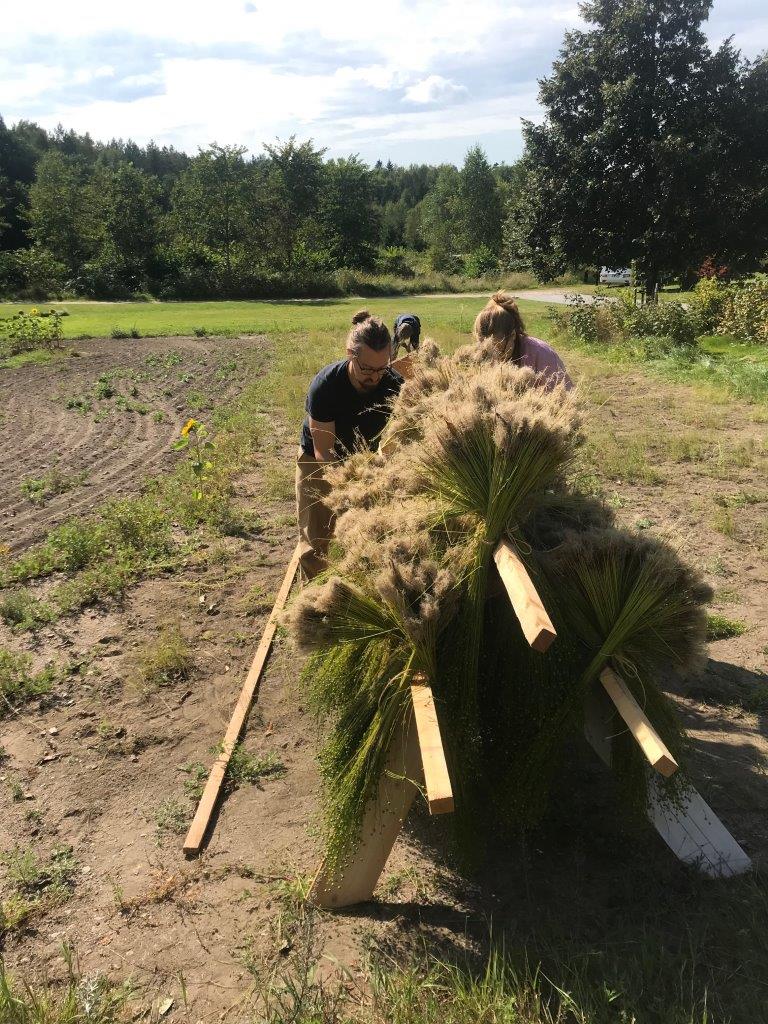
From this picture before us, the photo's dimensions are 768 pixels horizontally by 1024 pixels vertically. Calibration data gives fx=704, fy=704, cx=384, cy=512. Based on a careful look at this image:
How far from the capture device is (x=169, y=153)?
11381 cm

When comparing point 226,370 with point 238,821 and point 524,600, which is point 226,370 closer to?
point 238,821

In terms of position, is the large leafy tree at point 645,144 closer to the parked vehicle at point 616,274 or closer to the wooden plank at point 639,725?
the parked vehicle at point 616,274

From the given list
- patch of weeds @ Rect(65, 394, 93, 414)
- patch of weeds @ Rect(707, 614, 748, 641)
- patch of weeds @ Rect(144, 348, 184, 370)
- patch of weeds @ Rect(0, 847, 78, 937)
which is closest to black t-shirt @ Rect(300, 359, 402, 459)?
patch of weeds @ Rect(0, 847, 78, 937)

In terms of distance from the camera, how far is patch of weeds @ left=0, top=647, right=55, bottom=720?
464cm

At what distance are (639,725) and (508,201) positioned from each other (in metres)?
30.2

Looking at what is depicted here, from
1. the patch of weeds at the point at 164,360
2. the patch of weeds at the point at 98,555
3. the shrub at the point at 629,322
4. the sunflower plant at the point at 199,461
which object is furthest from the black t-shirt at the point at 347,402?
the patch of weeds at the point at 164,360

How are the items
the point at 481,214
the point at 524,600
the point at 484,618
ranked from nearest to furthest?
the point at 524,600 → the point at 484,618 → the point at 481,214

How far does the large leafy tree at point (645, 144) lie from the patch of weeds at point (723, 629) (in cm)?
2122

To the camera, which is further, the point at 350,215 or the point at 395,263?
the point at 350,215

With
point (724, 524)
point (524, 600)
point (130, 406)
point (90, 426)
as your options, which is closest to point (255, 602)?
point (524, 600)

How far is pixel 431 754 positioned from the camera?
84.8 inches

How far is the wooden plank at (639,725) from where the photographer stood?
2.01m

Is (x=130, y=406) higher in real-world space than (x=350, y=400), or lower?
lower

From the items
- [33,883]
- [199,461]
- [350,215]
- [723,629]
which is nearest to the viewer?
[33,883]
